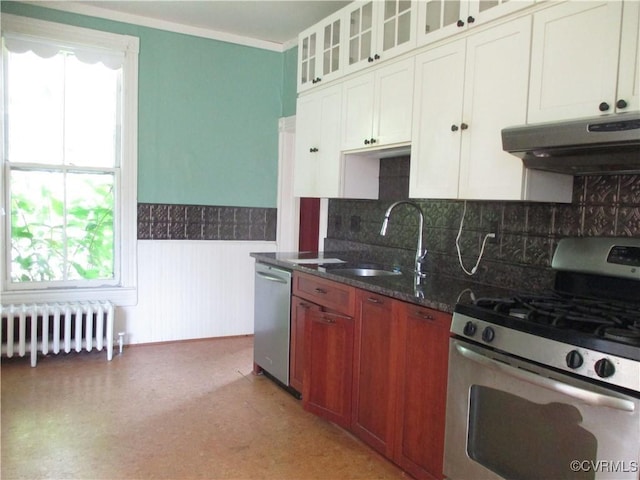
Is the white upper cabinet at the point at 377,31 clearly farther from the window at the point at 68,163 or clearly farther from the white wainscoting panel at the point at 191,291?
the white wainscoting panel at the point at 191,291

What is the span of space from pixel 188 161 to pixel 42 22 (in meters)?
1.47

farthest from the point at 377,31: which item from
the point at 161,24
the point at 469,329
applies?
the point at 161,24

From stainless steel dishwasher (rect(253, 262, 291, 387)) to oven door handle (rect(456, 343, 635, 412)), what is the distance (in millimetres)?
1557

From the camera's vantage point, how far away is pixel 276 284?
10.9 ft

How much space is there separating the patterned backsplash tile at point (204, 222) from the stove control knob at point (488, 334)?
3212 mm

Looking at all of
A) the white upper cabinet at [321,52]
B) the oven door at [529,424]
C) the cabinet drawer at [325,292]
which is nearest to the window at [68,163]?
the white upper cabinet at [321,52]

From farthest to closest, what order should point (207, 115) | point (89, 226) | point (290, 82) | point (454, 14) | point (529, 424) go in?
1. point (290, 82)
2. point (207, 115)
3. point (89, 226)
4. point (454, 14)
5. point (529, 424)

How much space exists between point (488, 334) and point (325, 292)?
1194 mm

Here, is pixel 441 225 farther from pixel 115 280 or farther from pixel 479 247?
pixel 115 280

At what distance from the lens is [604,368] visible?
1430 millimetres

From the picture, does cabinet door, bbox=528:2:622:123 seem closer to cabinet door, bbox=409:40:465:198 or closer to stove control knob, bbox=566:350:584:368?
cabinet door, bbox=409:40:465:198

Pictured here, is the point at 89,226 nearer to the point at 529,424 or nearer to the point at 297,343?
the point at 297,343

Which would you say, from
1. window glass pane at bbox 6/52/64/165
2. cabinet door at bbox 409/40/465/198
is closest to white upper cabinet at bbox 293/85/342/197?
cabinet door at bbox 409/40/465/198

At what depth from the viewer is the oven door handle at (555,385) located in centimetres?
140
